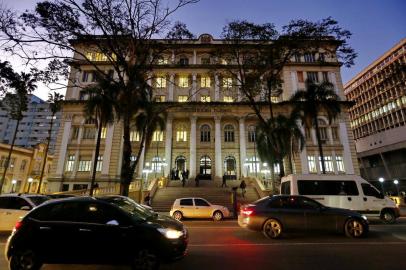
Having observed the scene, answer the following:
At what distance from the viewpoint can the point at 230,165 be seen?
3288cm

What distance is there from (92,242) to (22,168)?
50.6 m

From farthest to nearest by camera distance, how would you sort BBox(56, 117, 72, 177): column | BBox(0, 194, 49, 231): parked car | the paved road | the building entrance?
the building entrance
BBox(56, 117, 72, 177): column
BBox(0, 194, 49, 231): parked car
the paved road

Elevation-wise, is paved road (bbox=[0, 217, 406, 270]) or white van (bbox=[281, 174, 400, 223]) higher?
white van (bbox=[281, 174, 400, 223])

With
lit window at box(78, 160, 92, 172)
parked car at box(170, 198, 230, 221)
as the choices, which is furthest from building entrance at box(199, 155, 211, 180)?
parked car at box(170, 198, 230, 221)

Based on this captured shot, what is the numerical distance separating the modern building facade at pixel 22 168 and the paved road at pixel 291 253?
138 ft

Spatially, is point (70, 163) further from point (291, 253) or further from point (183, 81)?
point (291, 253)

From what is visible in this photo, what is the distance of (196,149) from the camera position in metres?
33.2

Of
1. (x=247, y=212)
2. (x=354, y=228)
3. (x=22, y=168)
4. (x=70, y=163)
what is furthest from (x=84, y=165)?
(x=354, y=228)

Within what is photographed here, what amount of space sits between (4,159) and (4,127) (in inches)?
2185

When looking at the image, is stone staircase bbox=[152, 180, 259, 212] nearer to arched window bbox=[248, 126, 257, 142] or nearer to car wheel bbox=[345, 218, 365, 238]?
arched window bbox=[248, 126, 257, 142]

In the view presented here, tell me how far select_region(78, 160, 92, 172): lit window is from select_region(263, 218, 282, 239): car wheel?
28789mm

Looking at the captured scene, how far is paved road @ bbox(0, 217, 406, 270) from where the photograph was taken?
512 cm

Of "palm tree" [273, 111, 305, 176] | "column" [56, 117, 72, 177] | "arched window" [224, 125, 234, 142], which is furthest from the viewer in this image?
"arched window" [224, 125, 234, 142]

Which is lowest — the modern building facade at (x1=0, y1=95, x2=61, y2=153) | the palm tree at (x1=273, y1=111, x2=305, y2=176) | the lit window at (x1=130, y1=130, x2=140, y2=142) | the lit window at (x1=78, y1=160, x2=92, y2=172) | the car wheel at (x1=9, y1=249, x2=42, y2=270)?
the car wheel at (x1=9, y1=249, x2=42, y2=270)
